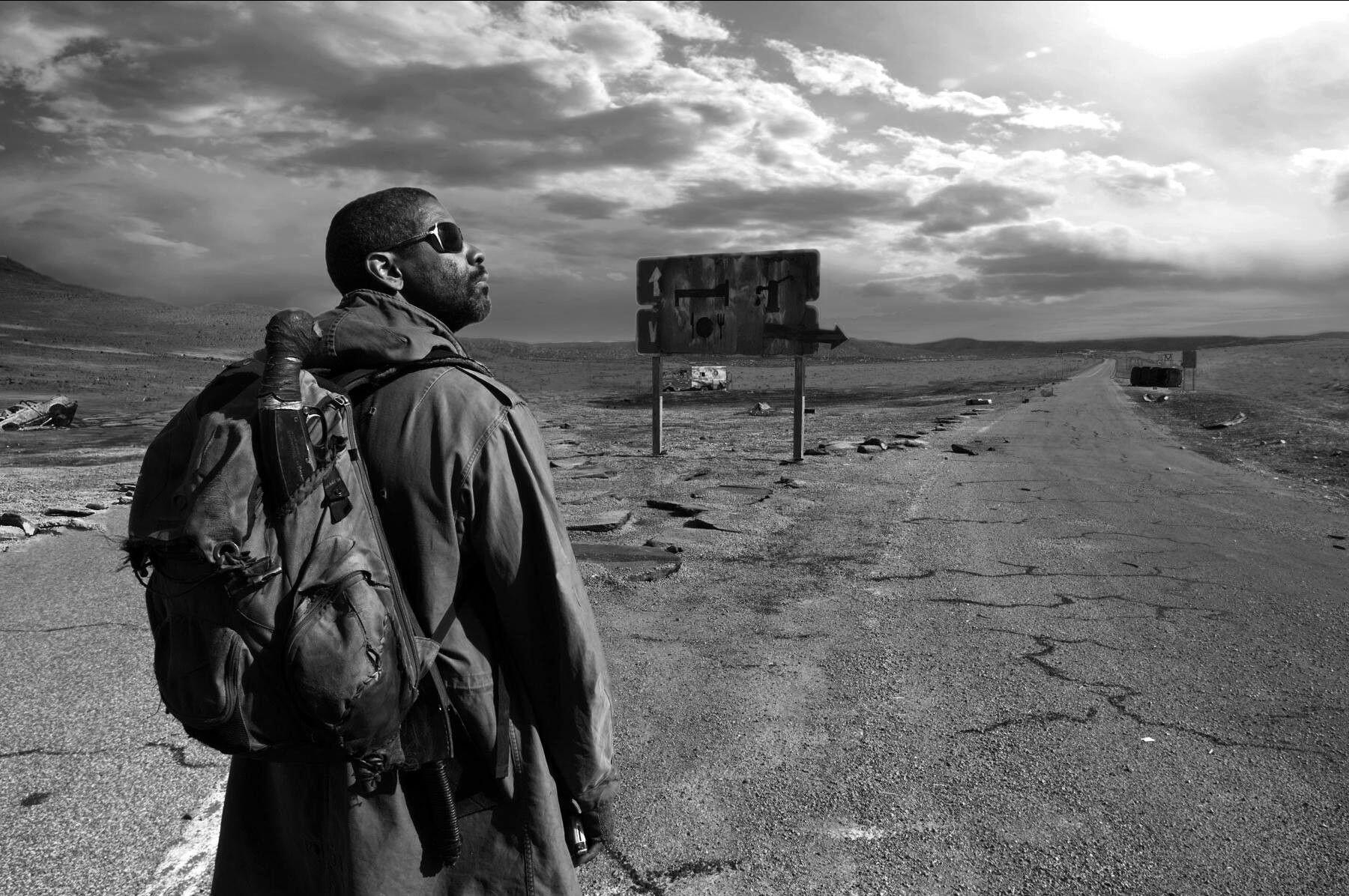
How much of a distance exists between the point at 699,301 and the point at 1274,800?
1126 cm

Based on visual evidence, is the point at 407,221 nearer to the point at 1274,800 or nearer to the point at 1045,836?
the point at 1045,836

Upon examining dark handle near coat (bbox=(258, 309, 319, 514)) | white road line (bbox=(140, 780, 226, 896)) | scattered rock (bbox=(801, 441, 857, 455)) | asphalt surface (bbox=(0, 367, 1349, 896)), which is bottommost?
white road line (bbox=(140, 780, 226, 896))

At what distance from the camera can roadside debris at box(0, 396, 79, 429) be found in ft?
61.5

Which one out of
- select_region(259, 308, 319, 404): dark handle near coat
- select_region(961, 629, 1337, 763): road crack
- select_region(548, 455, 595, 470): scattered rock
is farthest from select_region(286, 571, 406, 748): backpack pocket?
select_region(548, 455, 595, 470): scattered rock

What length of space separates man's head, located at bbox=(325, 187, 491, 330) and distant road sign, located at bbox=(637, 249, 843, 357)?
37.6 feet

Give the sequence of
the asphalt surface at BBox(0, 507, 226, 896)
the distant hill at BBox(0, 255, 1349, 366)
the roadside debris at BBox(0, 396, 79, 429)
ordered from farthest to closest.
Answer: the distant hill at BBox(0, 255, 1349, 366) → the roadside debris at BBox(0, 396, 79, 429) → the asphalt surface at BBox(0, 507, 226, 896)

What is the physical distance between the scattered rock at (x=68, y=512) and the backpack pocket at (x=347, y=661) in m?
8.59

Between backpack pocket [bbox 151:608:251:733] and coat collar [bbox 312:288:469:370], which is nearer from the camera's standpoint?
backpack pocket [bbox 151:608:251:733]

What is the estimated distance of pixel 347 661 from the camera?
1.48m

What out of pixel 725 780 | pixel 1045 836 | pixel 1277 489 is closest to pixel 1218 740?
pixel 1045 836

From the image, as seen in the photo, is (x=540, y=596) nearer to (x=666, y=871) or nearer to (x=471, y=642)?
(x=471, y=642)

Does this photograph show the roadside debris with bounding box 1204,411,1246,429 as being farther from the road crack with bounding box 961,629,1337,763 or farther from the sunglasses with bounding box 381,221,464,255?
the sunglasses with bounding box 381,221,464,255

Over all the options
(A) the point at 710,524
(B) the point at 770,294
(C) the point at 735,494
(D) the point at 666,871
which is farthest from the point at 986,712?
(B) the point at 770,294

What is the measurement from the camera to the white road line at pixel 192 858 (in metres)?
2.80
